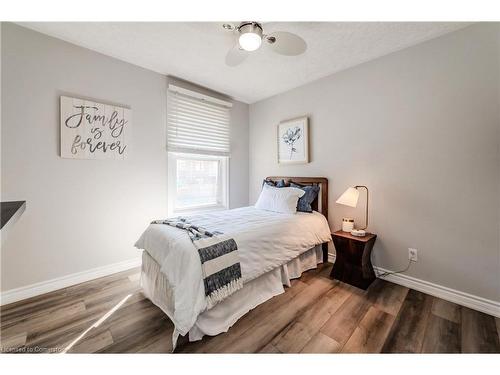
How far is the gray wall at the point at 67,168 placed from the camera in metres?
1.80

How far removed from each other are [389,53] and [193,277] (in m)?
2.87

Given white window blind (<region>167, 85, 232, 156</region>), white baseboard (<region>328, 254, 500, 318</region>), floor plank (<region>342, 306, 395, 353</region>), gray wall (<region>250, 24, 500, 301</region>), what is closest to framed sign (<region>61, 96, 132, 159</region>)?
white window blind (<region>167, 85, 232, 156</region>)

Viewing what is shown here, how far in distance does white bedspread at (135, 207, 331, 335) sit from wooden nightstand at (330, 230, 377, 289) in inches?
10.8

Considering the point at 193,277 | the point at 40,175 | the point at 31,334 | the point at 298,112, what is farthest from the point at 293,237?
the point at 40,175

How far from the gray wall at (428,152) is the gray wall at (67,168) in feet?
7.71

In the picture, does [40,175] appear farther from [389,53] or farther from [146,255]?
[389,53]

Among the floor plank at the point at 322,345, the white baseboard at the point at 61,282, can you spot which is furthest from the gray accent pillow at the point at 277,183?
the white baseboard at the point at 61,282

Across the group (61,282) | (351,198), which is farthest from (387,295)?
(61,282)

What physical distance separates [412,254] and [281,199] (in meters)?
1.46

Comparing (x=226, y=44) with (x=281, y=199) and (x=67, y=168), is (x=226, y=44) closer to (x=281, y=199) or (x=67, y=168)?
(x=281, y=199)

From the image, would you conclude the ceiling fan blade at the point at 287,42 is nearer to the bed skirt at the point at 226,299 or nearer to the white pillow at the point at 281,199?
the white pillow at the point at 281,199

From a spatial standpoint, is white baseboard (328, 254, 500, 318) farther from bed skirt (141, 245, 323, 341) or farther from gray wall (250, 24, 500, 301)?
bed skirt (141, 245, 323, 341)

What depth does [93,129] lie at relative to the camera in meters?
2.17

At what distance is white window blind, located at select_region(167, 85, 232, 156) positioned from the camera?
2781mm
